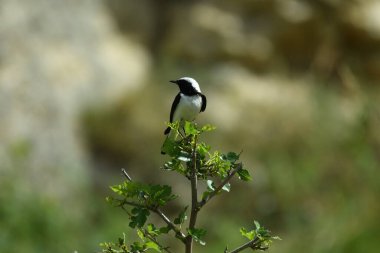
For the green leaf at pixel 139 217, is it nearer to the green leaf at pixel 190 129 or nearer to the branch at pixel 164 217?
the branch at pixel 164 217

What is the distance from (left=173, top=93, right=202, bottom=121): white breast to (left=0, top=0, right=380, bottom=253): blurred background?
7.67m

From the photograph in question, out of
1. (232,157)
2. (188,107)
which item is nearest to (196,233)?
(232,157)

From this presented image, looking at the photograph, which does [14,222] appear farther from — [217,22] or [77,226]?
[217,22]

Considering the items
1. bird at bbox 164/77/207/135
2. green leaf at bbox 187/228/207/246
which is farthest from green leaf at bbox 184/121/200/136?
bird at bbox 164/77/207/135

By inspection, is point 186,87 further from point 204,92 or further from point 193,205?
point 204,92

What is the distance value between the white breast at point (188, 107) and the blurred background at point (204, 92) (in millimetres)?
7666

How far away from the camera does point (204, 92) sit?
1351 centimetres

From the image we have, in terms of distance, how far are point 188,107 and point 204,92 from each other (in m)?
10.2

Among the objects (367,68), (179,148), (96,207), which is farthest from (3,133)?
(179,148)

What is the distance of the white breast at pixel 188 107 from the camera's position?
3.29 metres

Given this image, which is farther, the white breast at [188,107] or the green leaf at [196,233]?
the white breast at [188,107]

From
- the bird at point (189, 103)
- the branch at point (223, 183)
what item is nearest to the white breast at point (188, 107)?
the bird at point (189, 103)

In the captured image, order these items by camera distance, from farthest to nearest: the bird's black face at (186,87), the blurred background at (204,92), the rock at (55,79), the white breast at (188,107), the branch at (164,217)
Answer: the rock at (55,79), the blurred background at (204,92), the bird's black face at (186,87), the white breast at (188,107), the branch at (164,217)

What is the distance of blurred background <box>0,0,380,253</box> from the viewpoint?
41.2 feet
